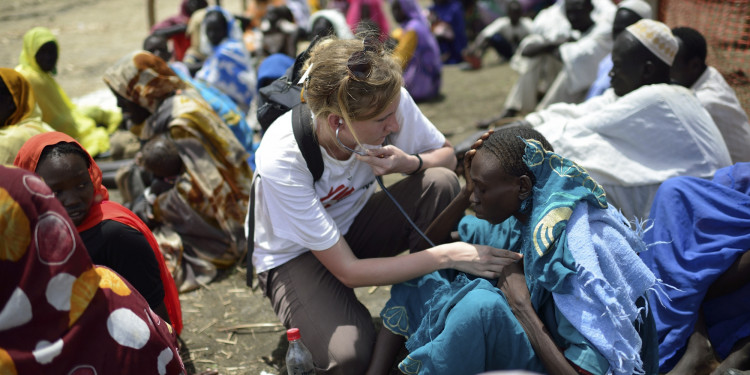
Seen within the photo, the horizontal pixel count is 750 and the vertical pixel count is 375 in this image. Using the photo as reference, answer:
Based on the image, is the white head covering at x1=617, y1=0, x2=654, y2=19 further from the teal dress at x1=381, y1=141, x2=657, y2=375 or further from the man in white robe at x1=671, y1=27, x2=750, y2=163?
the teal dress at x1=381, y1=141, x2=657, y2=375

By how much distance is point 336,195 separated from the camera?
3.07 metres

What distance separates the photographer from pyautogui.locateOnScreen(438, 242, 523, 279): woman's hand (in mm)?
2588

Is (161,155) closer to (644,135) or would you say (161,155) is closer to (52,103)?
(52,103)

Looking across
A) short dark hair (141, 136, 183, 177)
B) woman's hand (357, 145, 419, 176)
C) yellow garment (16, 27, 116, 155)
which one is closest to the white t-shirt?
woman's hand (357, 145, 419, 176)

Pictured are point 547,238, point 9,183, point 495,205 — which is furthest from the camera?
point 495,205

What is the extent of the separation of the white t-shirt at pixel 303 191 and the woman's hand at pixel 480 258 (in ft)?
1.74

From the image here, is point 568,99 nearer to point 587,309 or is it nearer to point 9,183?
point 587,309

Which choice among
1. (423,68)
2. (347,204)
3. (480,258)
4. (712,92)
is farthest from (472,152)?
(423,68)

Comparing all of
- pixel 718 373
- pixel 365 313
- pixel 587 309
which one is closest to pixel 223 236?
pixel 365 313

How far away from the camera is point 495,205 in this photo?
246 centimetres

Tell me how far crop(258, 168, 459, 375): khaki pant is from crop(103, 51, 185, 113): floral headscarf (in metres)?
1.80

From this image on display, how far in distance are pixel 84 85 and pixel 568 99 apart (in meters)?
6.94

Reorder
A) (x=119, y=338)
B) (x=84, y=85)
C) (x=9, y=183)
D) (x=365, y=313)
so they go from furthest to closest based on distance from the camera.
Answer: (x=84, y=85) → (x=365, y=313) → (x=119, y=338) → (x=9, y=183)

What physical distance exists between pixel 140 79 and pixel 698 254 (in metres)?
3.47
